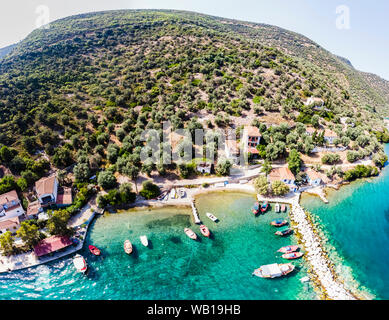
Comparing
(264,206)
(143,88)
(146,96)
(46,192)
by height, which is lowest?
(264,206)

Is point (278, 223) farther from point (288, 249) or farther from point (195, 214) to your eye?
point (195, 214)

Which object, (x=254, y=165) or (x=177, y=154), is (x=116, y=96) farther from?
(x=254, y=165)

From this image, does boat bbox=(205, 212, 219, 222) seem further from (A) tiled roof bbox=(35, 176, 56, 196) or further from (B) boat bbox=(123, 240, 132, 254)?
(A) tiled roof bbox=(35, 176, 56, 196)

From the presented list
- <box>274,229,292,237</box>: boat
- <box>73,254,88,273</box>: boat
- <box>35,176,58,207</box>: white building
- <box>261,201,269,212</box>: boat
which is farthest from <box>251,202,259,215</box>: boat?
<box>35,176,58,207</box>: white building

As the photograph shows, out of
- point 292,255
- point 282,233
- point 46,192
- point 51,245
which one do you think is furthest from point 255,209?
point 46,192

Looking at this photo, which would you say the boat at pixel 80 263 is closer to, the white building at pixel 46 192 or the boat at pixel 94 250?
the boat at pixel 94 250

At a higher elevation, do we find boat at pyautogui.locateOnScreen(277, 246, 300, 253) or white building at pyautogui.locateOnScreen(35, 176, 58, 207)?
white building at pyautogui.locateOnScreen(35, 176, 58, 207)

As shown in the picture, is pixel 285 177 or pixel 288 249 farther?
pixel 285 177
